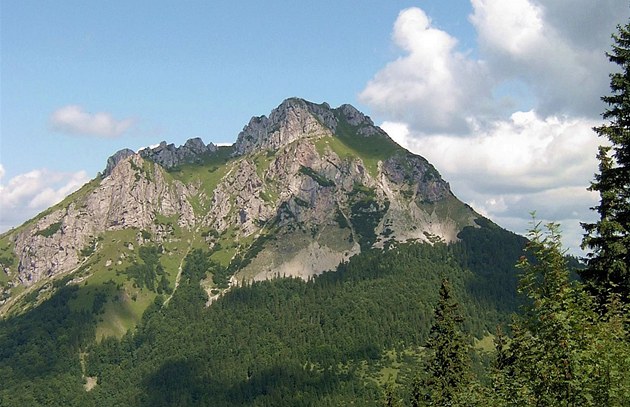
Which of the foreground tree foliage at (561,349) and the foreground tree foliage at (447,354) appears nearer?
the foreground tree foliage at (561,349)

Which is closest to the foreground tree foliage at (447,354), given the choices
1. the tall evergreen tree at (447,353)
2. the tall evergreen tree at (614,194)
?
the tall evergreen tree at (447,353)

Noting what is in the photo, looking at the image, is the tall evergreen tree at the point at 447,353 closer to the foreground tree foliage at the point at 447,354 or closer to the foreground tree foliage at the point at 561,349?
the foreground tree foliage at the point at 447,354

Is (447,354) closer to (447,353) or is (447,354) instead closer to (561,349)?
(447,353)

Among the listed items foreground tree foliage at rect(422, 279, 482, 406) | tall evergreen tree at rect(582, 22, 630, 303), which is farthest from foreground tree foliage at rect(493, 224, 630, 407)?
foreground tree foliage at rect(422, 279, 482, 406)

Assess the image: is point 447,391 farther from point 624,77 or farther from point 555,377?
point 555,377

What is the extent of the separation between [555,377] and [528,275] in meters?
4.25

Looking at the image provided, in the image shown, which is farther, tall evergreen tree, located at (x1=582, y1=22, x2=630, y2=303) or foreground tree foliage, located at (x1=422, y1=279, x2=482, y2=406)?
foreground tree foliage, located at (x1=422, y1=279, x2=482, y2=406)

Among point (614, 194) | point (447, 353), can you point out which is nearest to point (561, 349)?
point (614, 194)

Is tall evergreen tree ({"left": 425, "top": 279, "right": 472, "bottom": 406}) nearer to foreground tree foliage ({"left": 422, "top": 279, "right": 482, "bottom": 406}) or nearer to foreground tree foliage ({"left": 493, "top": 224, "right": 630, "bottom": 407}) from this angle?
foreground tree foliage ({"left": 422, "top": 279, "right": 482, "bottom": 406})

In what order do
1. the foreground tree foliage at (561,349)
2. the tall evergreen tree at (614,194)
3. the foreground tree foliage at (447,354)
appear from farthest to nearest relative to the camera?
the foreground tree foliage at (447,354), the tall evergreen tree at (614,194), the foreground tree foliage at (561,349)

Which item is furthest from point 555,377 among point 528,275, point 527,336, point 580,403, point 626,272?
point 626,272

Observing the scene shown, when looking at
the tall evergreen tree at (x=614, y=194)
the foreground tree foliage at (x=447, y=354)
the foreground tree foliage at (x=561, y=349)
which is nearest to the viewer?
the foreground tree foliage at (x=561, y=349)

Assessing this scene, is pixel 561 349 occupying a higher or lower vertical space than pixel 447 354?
higher

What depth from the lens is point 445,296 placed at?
59.6m
